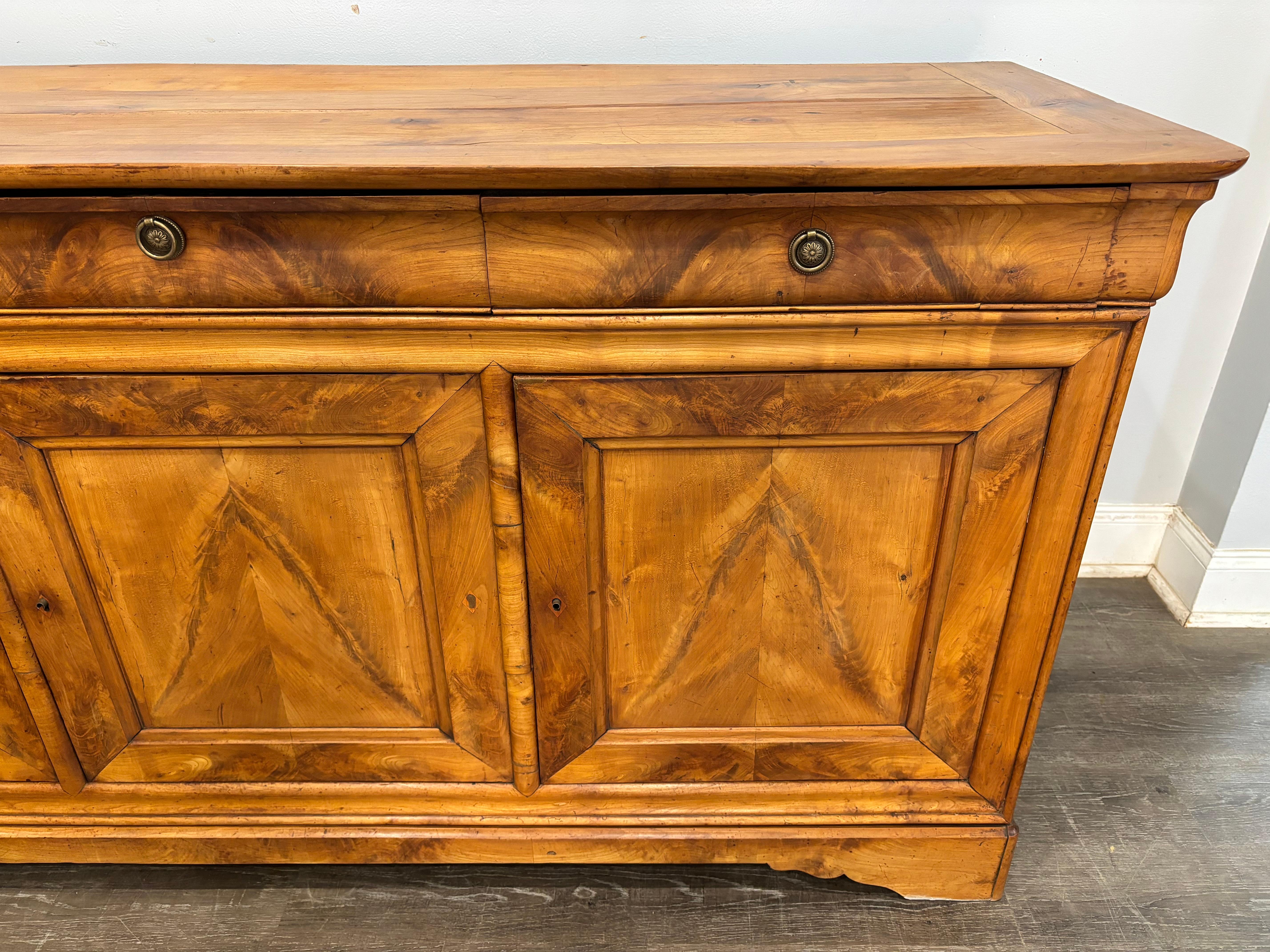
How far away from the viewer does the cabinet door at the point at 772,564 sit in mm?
999

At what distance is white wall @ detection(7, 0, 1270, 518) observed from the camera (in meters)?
1.46

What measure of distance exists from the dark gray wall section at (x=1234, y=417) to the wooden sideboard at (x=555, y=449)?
2.53 ft

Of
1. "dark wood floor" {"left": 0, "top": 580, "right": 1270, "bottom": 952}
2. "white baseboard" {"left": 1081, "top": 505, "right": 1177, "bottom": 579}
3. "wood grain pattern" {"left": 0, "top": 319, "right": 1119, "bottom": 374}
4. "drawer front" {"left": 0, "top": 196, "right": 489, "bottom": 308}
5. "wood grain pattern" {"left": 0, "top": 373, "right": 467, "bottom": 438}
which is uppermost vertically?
"drawer front" {"left": 0, "top": 196, "right": 489, "bottom": 308}

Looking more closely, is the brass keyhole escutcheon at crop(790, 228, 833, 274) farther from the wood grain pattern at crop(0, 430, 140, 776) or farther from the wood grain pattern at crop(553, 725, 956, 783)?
the wood grain pattern at crop(0, 430, 140, 776)

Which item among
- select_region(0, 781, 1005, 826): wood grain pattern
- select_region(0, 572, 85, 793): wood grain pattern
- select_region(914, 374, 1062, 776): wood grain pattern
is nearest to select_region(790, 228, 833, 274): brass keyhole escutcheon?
select_region(914, 374, 1062, 776): wood grain pattern

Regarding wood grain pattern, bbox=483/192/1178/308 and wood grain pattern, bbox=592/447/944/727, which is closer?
wood grain pattern, bbox=483/192/1178/308

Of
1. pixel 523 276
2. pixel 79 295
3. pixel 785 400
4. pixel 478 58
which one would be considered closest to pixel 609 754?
pixel 785 400

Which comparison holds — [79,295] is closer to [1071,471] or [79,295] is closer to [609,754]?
[609,754]

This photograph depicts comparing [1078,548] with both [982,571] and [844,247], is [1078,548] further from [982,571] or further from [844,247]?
[844,247]

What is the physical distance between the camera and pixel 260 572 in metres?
1.11

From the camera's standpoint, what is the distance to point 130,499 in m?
1.05

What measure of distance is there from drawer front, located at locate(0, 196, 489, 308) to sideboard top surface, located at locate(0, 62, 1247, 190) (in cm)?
3

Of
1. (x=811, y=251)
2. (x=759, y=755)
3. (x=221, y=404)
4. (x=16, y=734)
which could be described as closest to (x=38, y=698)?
(x=16, y=734)

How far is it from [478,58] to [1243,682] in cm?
189
